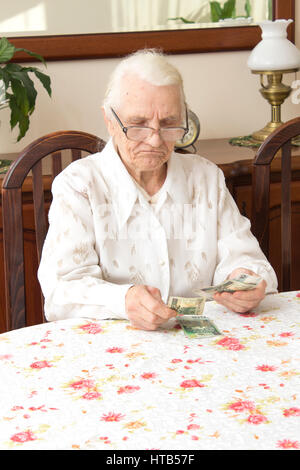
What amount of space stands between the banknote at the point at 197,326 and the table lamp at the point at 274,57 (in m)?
1.39

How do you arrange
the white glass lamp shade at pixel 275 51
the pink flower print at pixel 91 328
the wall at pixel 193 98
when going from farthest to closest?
the wall at pixel 193 98, the white glass lamp shade at pixel 275 51, the pink flower print at pixel 91 328

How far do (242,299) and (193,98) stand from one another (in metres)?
1.56

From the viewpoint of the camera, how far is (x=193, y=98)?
9.98ft

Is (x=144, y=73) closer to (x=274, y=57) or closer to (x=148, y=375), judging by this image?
(x=148, y=375)

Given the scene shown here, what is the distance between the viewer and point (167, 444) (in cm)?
113

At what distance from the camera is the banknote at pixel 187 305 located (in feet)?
5.35

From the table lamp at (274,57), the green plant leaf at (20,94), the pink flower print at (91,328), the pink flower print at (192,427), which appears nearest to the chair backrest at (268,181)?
the pink flower print at (91,328)

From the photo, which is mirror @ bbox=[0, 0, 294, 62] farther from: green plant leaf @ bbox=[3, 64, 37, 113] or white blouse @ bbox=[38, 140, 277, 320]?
white blouse @ bbox=[38, 140, 277, 320]

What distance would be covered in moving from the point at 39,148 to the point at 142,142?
269 mm

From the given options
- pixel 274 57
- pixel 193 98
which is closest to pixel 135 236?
pixel 274 57

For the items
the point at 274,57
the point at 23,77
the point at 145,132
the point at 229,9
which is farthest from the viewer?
the point at 229,9

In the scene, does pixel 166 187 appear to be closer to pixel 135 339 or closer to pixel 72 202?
pixel 72 202

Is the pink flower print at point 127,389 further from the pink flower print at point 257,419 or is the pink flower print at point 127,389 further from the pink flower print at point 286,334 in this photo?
the pink flower print at point 286,334
